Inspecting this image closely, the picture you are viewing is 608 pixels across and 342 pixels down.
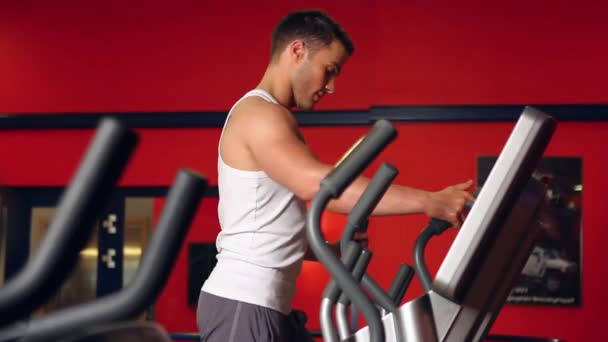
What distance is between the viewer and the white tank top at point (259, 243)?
180 centimetres

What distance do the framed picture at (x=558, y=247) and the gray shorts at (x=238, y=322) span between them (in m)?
→ 3.16

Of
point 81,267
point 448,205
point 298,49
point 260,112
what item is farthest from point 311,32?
point 81,267

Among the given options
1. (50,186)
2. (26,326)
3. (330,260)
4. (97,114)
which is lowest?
(26,326)

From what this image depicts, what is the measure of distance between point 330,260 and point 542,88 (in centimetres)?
395

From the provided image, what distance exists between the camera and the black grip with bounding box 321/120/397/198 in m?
1.27

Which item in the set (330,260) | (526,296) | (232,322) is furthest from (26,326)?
(526,296)

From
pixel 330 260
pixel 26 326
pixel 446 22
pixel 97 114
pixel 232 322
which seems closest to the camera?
pixel 26 326

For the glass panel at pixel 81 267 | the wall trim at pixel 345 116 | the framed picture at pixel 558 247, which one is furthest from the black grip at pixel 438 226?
the glass panel at pixel 81 267

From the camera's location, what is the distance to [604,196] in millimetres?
4844

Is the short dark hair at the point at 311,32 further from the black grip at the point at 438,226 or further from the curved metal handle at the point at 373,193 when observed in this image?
the curved metal handle at the point at 373,193

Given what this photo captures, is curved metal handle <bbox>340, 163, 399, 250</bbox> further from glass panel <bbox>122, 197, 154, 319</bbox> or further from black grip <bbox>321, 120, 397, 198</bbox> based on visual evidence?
glass panel <bbox>122, 197, 154, 319</bbox>

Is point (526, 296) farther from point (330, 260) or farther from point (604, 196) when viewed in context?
point (330, 260)

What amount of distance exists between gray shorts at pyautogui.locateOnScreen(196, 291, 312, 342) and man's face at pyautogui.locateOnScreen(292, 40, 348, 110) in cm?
56

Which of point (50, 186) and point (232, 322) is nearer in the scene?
point (232, 322)
